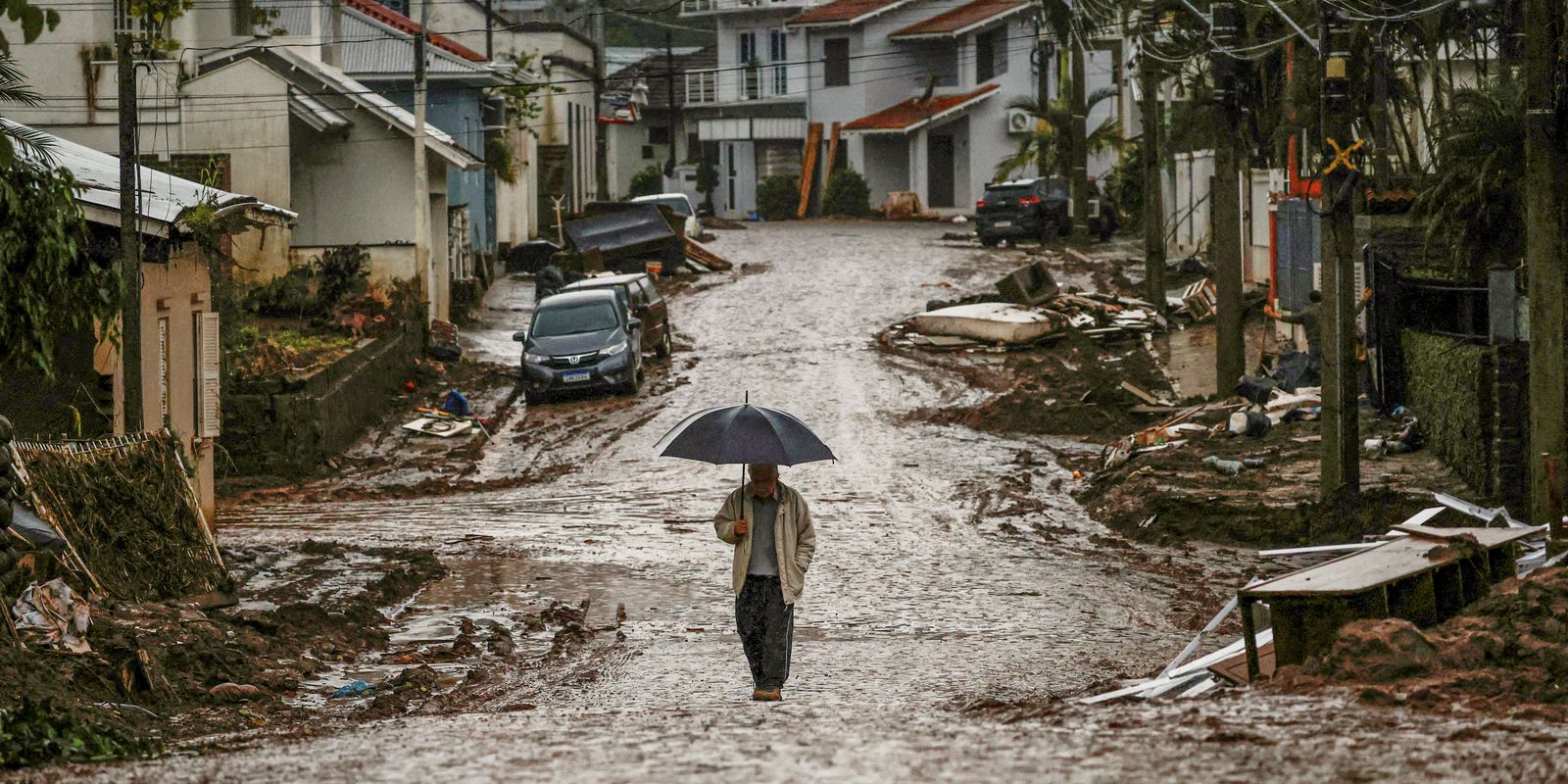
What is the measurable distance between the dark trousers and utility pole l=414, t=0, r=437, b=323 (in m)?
23.4

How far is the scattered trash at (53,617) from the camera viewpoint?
37.9 ft

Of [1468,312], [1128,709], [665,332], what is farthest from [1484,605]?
[665,332]

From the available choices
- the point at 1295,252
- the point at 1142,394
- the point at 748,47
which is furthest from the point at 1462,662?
the point at 748,47

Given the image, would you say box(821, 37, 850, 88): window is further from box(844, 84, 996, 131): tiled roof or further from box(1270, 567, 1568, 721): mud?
box(1270, 567, 1568, 721): mud

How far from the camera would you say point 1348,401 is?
17.0 meters

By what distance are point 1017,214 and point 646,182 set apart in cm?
2907

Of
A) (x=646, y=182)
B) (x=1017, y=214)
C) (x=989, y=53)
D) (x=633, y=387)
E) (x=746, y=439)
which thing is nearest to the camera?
(x=746, y=439)

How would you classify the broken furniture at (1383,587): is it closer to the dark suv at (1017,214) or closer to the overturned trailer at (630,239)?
the overturned trailer at (630,239)

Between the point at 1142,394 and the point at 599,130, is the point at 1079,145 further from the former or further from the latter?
the point at 599,130

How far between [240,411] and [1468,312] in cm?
1516

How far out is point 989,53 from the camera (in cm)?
6769

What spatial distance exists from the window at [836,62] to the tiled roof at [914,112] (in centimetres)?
198

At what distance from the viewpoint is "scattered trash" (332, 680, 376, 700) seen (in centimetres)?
1227

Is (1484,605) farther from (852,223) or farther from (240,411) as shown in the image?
(852,223)
